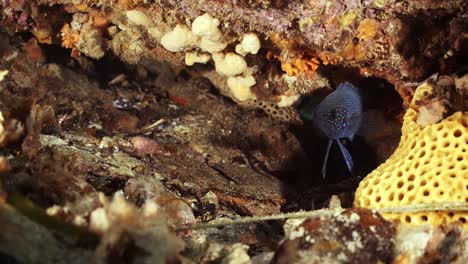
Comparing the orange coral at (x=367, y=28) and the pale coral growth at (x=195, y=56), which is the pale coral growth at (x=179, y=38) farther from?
the orange coral at (x=367, y=28)

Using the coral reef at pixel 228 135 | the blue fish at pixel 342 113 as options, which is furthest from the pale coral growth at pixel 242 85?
the blue fish at pixel 342 113

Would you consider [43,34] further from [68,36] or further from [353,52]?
[353,52]

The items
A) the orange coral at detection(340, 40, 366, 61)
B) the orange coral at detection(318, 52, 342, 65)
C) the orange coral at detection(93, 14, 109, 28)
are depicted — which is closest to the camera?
the orange coral at detection(340, 40, 366, 61)

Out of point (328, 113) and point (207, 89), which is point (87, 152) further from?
point (207, 89)

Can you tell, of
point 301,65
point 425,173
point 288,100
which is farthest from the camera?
point 288,100

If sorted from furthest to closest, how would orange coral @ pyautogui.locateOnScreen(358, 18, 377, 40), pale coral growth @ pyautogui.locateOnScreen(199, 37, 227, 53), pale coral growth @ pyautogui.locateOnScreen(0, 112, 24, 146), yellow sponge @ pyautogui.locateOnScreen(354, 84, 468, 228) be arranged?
pale coral growth @ pyautogui.locateOnScreen(199, 37, 227, 53), orange coral @ pyautogui.locateOnScreen(358, 18, 377, 40), yellow sponge @ pyautogui.locateOnScreen(354, 84, 468, 228), pale coral growth @ pyautogui.locateOnScreen(0, 112, 24, 146)

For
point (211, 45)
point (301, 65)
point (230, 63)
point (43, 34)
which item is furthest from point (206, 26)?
point (43, 34)

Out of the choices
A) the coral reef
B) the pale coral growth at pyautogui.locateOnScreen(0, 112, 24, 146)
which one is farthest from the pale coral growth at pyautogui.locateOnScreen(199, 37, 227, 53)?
the pale coral growth at pyautogui.locateOnScreen(0, 112, 24, 146)

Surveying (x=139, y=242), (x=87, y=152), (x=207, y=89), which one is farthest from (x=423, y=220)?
(x=207, y=89)

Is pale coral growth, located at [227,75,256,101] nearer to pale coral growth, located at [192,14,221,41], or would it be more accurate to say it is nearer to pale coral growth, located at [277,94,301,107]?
pale coral growth, located at [277,94,301,107]
